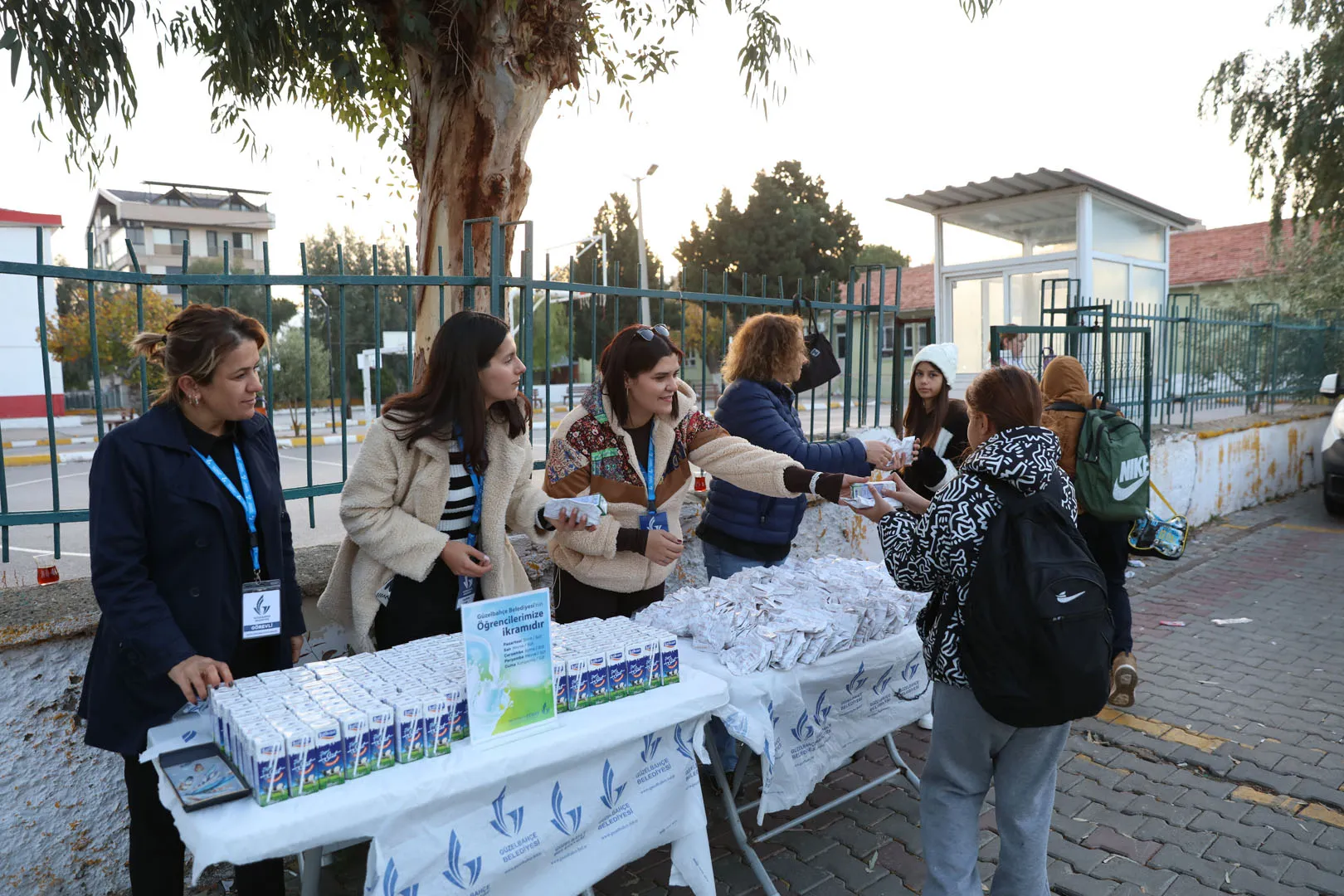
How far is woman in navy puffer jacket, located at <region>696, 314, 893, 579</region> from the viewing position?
349 cm

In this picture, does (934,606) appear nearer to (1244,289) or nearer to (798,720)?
(798,720)

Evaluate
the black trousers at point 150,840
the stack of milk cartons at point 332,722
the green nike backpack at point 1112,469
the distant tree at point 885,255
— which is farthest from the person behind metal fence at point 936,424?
the distant tree at point 885,255

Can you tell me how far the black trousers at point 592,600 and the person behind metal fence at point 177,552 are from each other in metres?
1.08

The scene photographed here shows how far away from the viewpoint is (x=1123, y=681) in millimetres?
4250

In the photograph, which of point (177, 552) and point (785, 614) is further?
point (785, 614)

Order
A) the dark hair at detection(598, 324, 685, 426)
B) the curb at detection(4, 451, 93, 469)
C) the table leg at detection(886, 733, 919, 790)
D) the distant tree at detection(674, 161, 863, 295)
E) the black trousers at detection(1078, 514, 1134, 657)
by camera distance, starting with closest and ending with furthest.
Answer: the dark hair at detection(598, 324, 685, 426)
the table leg at detection(886, 733, 919, 790)
the black trousers at detection(1078, 514, 1134, 657)
the curb at detection(4, 451, 93, 469)
the distant tree at detection(674, 161, 863, 295)

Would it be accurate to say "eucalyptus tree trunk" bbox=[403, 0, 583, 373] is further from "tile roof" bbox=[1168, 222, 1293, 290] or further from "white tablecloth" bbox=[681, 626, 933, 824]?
"tile roof" bbox=[1168, 222, 1293, 290]

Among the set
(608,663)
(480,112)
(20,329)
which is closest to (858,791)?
(608,663)

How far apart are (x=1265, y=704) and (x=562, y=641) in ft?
12.9

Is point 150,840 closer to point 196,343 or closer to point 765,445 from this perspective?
point 196,343

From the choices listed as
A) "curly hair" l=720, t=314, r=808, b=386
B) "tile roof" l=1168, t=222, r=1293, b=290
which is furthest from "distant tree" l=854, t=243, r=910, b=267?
"curly hair" l=720, t=314, r=808, b=386

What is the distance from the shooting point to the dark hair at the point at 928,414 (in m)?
4.43

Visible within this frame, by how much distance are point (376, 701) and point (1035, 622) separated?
1.63 meters

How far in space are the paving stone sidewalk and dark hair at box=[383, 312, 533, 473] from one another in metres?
1.58
